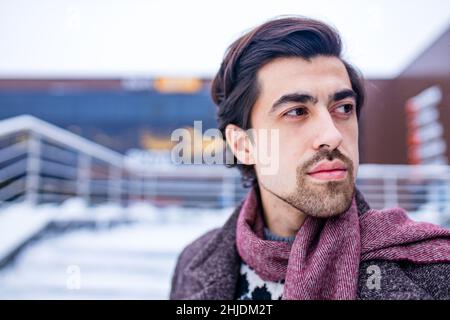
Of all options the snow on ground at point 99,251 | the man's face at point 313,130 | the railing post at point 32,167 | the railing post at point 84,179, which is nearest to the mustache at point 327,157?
the man's face at point 313,130

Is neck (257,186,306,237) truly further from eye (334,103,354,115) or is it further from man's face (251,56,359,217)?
eye (334,103,354,115)

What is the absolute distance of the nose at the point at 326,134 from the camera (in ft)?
2.12

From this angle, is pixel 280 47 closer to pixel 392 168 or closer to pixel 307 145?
pixel 307 145

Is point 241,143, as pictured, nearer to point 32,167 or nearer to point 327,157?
point 327,157

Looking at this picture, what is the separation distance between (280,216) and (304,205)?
13 centimetres

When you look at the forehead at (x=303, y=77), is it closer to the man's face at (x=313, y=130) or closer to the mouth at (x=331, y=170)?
the man's face at (x=313, y=130)

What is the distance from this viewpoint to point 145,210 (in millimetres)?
2254

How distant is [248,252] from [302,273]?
0.49ft

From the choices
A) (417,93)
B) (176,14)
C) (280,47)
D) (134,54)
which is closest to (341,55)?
(280,47)

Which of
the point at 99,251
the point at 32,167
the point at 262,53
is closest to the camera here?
the point at 262,53

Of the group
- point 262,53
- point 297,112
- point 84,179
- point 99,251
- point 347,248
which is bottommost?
point 99,251

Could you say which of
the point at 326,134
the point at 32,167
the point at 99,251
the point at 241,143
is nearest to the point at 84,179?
the point at 32,167

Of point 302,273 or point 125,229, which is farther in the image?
point 125,229

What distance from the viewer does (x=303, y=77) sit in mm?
688
